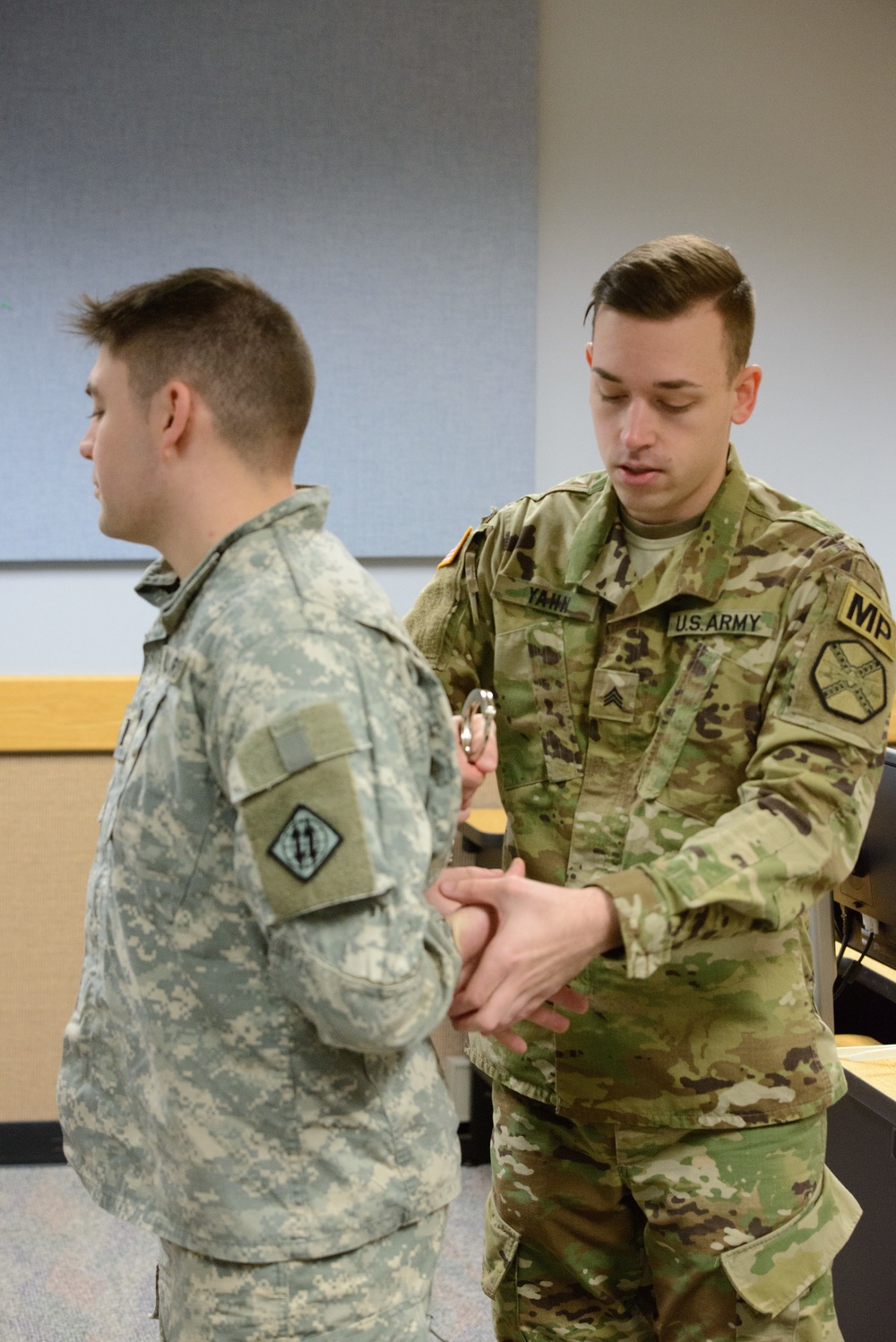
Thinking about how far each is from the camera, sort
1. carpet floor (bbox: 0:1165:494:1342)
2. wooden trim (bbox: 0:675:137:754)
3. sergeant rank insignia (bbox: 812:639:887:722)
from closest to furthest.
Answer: sergeant rank insignia (bbox: 812:639:887:722) → carpet floor (bbox: 0:1165:494:1342) → wooden trim (bbox: 0:675:137:754)

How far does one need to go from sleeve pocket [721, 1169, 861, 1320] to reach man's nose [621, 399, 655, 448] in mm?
844

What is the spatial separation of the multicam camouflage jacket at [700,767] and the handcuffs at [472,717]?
111mm

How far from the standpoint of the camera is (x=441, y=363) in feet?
10.4

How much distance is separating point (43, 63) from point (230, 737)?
2.71 m

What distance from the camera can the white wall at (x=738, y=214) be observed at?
313cm

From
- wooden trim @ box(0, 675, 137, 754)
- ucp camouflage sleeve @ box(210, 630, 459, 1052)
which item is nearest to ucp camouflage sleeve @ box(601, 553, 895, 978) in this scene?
ucp camouflage sleeve @ box(210, 630, 459, 1052)

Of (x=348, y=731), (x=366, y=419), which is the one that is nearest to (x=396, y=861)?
(x=348, y=731)

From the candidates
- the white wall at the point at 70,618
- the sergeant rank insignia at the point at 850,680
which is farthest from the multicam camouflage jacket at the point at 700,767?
the white wall at the point at 70,618

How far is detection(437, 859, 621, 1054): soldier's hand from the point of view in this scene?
1.14 m

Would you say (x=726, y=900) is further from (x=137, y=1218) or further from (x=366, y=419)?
(x=366, y=419)

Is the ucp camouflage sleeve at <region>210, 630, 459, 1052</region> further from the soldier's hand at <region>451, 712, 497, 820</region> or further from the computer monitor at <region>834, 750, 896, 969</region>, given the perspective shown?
the computer monitor at <region>834, 750, 896, 969</region>

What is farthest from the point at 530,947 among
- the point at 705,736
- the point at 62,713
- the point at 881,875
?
the point at 62,713

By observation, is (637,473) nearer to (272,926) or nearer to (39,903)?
(272,926)

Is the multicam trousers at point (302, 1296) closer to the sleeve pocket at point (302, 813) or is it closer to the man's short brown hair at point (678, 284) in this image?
the sleeve pocket at point (302, 813)
